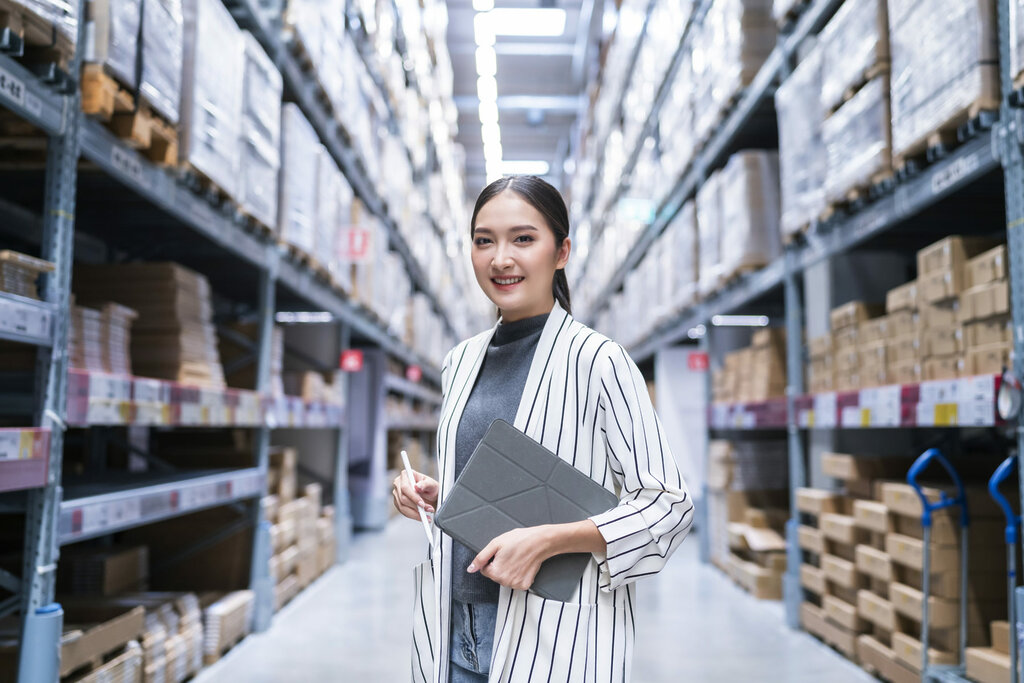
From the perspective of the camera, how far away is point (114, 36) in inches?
117

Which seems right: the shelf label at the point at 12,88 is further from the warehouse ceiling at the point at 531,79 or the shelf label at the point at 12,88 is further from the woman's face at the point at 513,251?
the warehouse ceiling at the point at 531,79

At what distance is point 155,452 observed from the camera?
5.95m

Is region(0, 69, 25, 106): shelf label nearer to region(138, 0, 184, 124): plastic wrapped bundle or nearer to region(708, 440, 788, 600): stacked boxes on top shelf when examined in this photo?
region(138, 0, 184, 124): plastic wrapped bundle

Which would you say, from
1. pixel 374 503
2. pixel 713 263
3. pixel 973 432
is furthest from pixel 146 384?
pixel 374 503

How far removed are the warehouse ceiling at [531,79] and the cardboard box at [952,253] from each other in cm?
1010

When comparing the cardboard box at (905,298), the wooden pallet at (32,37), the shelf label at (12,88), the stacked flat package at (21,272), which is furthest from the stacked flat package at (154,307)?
the cardboard box at (905,298)

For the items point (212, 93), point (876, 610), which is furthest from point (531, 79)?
point (876, 610)

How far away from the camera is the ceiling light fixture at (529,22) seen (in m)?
15.1

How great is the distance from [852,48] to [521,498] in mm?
3804

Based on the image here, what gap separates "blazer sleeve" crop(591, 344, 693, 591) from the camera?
1303mm

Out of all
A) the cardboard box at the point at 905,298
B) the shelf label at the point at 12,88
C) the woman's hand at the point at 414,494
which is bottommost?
the woman's hand at the point at 414,494

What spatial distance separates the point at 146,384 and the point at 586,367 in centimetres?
257

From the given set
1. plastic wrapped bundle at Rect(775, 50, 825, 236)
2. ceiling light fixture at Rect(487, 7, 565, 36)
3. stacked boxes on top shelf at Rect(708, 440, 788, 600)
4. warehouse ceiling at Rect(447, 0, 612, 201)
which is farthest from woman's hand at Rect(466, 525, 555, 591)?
ceiling light fixture at Rect(487, 7, 565, 36)

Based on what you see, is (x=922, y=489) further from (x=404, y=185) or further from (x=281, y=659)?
(x=404, y=185)
